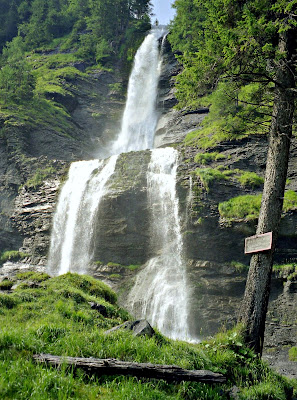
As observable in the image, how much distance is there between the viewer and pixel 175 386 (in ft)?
13.7

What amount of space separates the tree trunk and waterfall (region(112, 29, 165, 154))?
26553mm

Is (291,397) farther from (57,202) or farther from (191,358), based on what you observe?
(57,202)

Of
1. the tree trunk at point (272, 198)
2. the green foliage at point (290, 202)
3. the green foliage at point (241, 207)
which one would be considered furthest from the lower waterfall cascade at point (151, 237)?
the tree trunk at point (272, 198)

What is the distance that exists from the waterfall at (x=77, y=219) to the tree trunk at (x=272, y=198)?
51.8ft

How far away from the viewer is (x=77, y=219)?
22719 mm

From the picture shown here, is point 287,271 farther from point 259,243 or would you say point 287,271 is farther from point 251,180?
point 259,243

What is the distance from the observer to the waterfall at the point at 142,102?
1384 inches

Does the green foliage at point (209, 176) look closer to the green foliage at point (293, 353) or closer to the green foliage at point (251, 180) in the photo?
the green foliage at point (251, 180)

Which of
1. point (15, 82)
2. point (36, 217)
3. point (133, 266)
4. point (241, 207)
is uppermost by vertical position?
point (15, 82)

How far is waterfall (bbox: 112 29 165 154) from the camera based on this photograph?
35.2 meters

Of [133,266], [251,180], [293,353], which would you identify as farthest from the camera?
[133,266]

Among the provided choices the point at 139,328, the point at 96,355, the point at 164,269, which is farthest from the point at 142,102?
the point at 96,355

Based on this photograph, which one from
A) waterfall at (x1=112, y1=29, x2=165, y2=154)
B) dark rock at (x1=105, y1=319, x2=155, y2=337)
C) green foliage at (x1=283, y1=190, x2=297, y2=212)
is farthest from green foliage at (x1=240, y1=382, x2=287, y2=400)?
waterfall at (x1=112, y1=29, x2=165, y2=154)

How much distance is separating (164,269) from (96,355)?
47.8 ft
